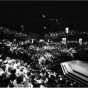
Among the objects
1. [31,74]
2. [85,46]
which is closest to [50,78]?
[31,74]

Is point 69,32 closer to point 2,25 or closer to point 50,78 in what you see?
point 2,25

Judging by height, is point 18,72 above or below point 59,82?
above

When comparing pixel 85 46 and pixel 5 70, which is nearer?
pixel 5 70

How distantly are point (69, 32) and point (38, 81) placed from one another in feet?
27.8

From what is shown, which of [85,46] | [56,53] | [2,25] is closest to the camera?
[56,53]

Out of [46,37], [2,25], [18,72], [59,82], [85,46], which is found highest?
[2,25]

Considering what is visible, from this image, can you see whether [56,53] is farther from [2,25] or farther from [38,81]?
[2,25]

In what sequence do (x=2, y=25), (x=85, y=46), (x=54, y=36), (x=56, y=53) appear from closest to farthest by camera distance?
1. (x=56, y=53)
2. (x=85, y=46)
3. (x=2, y=25)
4. (x=54, y=36)

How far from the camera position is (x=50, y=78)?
3.71 m

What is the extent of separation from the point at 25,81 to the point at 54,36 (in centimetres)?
798

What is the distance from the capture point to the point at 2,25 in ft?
32.8

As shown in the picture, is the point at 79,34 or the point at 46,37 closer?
the point at 79,34

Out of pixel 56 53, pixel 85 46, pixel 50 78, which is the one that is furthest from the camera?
pixel 85 46

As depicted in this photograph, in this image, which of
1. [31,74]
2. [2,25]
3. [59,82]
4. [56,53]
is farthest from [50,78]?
[2,25]
